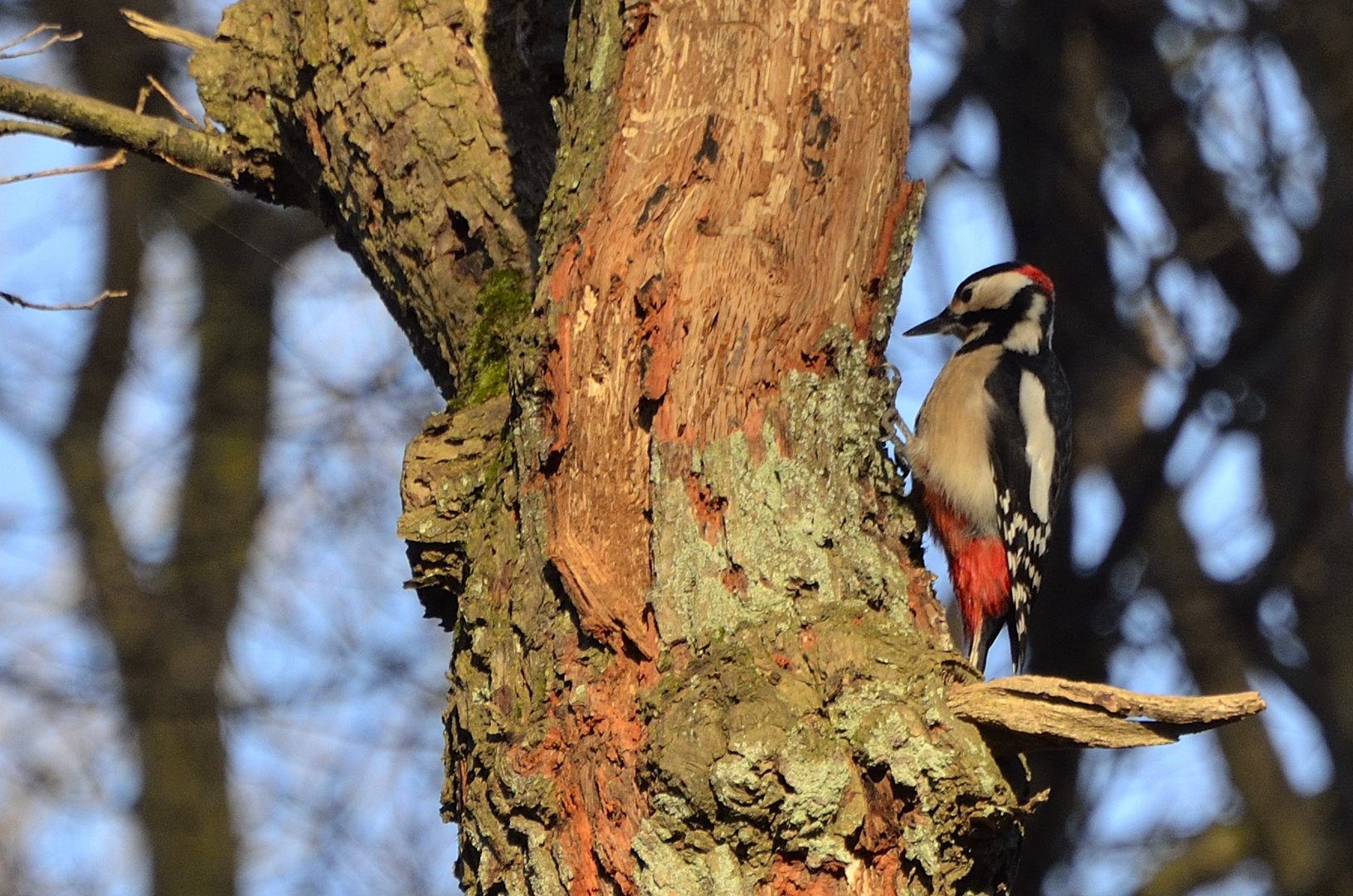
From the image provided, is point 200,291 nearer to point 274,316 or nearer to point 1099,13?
point 274,316

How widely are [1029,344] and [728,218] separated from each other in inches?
83.6

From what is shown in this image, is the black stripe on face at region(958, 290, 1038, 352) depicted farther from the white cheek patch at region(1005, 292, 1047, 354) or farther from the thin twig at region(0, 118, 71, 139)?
the thin twig at region(0, 118, 71, 139)

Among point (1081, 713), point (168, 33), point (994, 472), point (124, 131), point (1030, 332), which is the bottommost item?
point (1081, 713)

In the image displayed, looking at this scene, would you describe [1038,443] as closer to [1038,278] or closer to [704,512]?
[1038,278]

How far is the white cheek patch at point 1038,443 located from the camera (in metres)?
4.06

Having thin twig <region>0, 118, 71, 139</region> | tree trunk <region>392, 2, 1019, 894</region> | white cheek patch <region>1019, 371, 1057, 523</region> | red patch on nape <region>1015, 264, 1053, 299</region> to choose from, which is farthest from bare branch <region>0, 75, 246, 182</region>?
red patch on nape <region>1015, 264, 1053, 299</region>

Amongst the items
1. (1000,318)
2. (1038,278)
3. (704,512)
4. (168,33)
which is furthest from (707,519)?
(1038,278)

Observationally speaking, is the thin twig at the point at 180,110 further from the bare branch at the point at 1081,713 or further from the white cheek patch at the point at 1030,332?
the white cheek patch at the point at 1030,332

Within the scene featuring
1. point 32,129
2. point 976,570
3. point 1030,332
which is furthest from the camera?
point 1030,332

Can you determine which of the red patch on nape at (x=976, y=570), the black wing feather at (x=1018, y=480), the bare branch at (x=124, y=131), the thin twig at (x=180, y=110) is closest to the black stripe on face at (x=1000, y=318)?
the black wing feather at (x=1018, y=480)

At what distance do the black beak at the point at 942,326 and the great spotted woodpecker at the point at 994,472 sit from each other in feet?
0.59

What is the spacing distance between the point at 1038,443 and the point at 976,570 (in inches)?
→ 16.3

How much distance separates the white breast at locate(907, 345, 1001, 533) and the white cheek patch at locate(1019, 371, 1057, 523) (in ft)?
0.39

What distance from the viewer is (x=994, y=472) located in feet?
12.9
